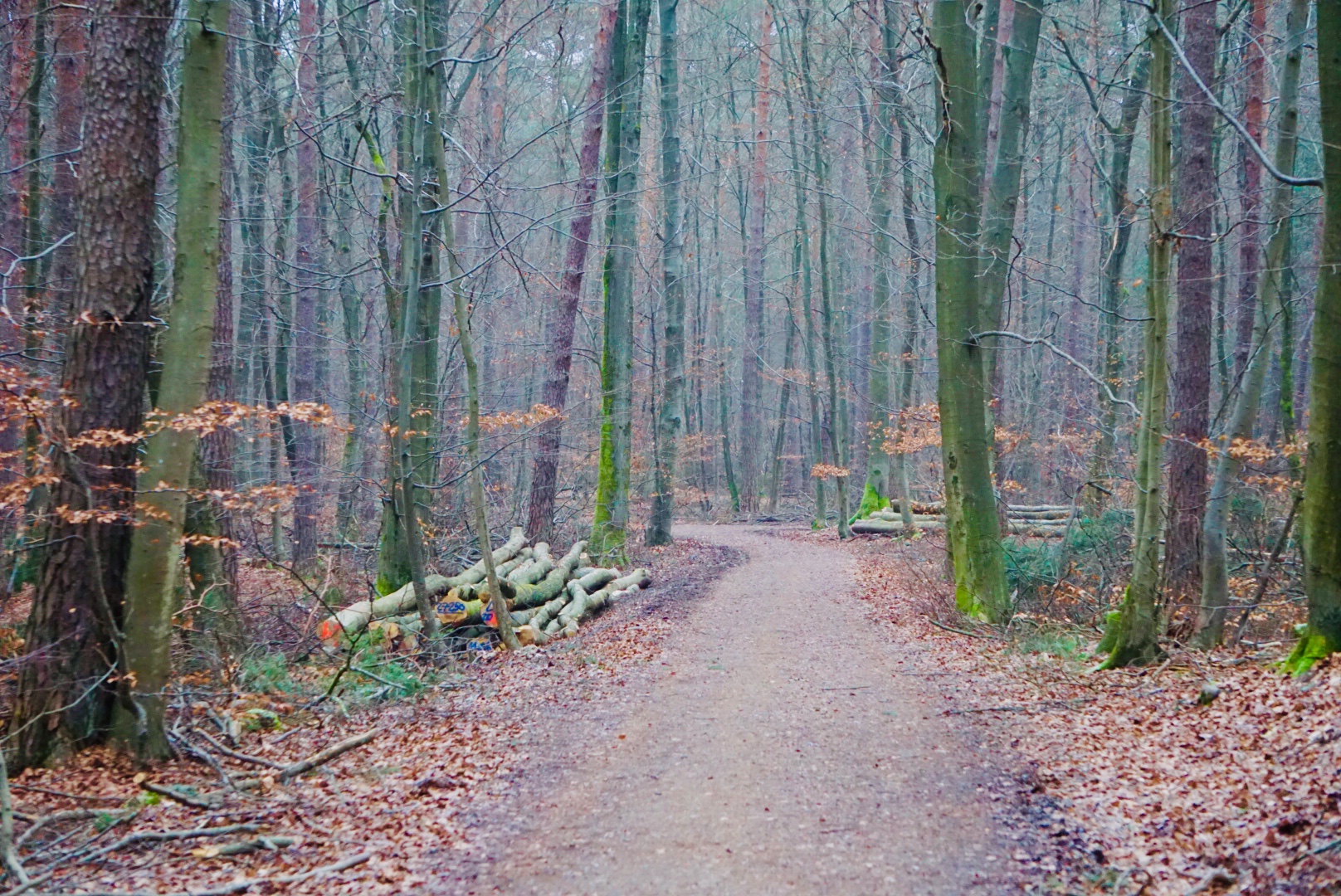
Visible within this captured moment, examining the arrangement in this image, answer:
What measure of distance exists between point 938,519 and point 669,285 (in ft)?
28.3

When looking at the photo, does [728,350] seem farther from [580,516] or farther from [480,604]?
[480,604]

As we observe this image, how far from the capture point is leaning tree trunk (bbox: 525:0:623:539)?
53.1ft

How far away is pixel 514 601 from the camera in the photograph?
12.4 m

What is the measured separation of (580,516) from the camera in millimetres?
19859

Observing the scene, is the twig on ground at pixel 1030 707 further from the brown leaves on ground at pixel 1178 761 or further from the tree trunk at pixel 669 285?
the tree trunk at pixel 669 285

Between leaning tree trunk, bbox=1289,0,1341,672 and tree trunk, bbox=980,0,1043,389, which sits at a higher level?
tree trunk, bbox=980,0,1043,389

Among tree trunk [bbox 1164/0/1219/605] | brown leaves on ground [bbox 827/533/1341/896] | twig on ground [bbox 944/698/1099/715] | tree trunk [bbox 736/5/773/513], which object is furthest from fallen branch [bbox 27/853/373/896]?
tree trunk [bbox 736/5/773/513]

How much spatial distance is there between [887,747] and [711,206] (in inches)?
1122

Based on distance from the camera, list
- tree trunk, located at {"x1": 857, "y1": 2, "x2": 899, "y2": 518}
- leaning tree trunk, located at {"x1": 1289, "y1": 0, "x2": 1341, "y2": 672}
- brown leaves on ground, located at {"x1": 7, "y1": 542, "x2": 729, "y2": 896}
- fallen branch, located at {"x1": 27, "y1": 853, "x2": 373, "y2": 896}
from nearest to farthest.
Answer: fallen branch, located at {"x1": 27, "y1": 853, "x2": 373, "y2": 896} < brown leaves on ground, located at {"x1": 7, "y1": 542, "x2": 729, "y2": 896} < leaning tree trunk, located at {"x1": 1289, "y1": 0, "x2": 1341, "y2": 672} < tree trunk, located at {"x1": 857, "y1": 2, "x2": 899, "y2": 518}

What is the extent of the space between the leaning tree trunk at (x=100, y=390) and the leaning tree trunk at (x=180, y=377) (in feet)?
Answer: 0.73

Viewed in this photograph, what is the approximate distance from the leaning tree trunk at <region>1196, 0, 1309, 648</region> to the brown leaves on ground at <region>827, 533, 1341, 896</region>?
22.1 inches

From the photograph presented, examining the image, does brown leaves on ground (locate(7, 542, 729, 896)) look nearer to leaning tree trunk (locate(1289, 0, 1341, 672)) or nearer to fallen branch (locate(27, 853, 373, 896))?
fallen branch (locate(27, 853, 373, 896))

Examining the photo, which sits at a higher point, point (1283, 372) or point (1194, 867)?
point (1283, 372)

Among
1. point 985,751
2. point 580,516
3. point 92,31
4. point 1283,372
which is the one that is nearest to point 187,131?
point 92,31
